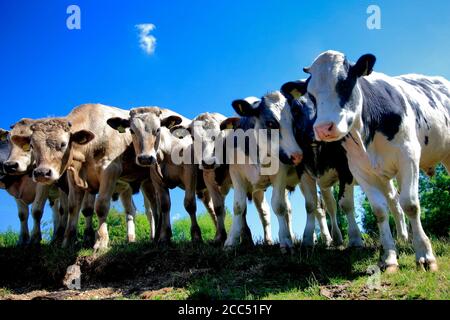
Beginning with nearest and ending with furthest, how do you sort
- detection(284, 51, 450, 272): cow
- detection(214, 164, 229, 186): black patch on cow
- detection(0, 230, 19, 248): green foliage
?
detection(284, 51, 450, 272): cow
detection(214, 164, 229, 186): black patch on cow
detection(0, 230, 19, 248): green foliage

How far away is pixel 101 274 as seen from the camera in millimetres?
9492

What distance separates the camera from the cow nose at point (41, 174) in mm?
9344

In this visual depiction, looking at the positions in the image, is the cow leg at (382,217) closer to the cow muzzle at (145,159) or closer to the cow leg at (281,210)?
the cow leg at (281,210)

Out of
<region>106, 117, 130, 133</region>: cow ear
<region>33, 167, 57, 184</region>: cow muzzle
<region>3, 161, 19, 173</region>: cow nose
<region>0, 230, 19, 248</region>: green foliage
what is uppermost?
<region>106, 117, 130, 133</region>: cow ear

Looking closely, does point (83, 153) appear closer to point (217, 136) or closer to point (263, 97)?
point (217, 136)

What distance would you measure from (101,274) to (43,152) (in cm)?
259

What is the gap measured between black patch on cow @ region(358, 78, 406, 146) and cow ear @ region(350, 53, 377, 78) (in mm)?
422

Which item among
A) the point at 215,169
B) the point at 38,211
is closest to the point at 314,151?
the point at 215,169

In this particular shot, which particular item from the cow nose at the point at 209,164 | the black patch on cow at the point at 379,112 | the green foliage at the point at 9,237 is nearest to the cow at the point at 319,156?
the black patch on cow at the point at 379,112

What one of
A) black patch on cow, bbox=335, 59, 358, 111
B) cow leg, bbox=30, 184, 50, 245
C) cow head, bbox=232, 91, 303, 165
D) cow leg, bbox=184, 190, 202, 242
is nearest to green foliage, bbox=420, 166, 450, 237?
cow leg, bbox=184, 190, 202, 242

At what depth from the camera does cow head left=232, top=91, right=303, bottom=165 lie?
862 cm

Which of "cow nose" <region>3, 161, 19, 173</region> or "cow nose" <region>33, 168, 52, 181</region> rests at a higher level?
"cow nose" <region>3, 161, 19, 173</region>

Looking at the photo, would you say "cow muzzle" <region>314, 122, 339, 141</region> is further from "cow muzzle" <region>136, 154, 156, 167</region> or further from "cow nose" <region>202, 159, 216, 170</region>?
"cow muzzle" <region>136, 154, 156, 167</region>
